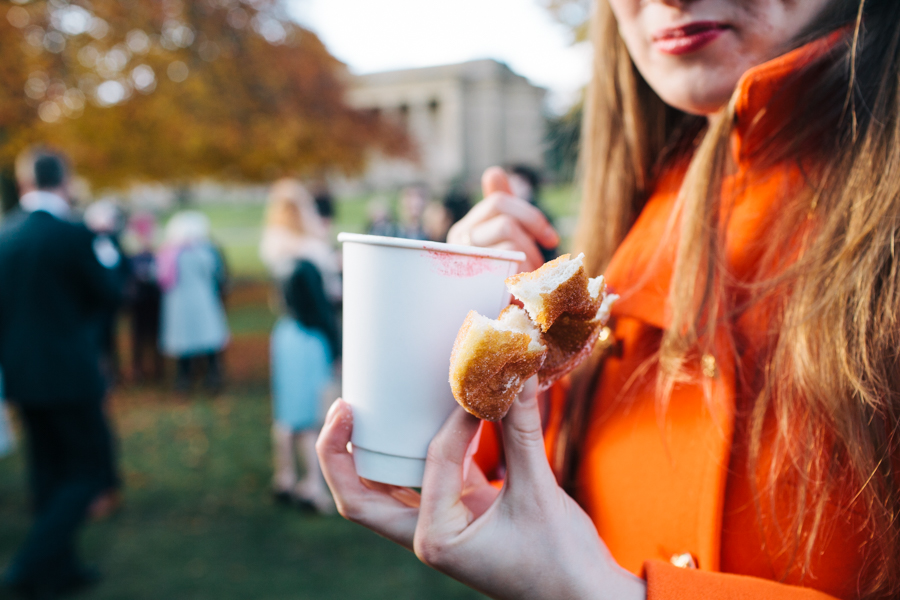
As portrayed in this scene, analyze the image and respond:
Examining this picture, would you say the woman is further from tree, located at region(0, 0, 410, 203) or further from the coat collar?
tree, located at region(0, 0, 410, 203)

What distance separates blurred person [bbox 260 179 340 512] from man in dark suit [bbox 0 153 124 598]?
1231mm

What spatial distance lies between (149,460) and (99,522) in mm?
1146

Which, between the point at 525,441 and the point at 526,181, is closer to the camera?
the point at 525,441

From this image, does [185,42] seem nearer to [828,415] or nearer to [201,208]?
[828,415]

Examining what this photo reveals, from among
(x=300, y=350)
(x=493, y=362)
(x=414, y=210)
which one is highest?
(x=414, y=210)

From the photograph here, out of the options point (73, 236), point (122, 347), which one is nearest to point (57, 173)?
point (73, 236)

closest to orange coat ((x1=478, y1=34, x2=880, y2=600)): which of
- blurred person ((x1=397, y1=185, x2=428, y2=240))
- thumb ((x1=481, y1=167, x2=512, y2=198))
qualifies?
thumb ((x1=481, y1=167, x2=512, y2=198))

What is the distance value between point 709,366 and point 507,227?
50cm

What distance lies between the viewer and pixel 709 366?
Result: 3.35 ft

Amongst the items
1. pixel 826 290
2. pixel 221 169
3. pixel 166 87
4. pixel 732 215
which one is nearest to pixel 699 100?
pixel 732 215

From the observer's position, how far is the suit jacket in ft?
A: 12.1

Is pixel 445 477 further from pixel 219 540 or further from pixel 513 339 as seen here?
pixel 219 540

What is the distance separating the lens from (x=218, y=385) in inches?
A: 301

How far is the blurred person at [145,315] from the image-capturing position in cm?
801
